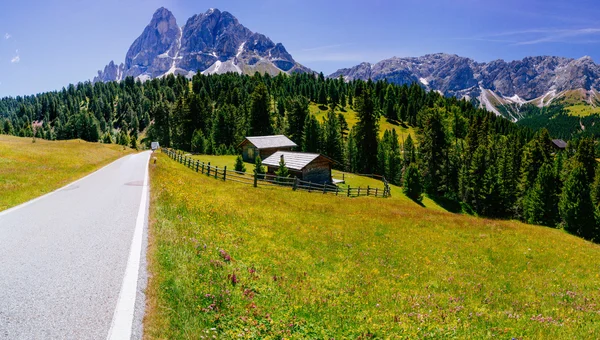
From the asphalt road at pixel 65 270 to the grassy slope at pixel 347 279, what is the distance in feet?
2.57

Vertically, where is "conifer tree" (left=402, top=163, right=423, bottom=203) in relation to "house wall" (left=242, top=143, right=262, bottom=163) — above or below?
below

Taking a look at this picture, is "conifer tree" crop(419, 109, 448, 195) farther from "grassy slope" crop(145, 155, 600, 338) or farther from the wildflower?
the wildflower

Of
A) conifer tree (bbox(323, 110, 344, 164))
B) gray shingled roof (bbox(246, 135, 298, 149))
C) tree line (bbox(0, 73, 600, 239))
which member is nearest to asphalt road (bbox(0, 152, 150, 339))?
gray shingled roof (bbox(246, 135, 298, 149))

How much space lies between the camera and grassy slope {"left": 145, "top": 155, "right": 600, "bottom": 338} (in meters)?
6.87

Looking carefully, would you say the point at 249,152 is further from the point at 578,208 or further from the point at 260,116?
the point at 578,208

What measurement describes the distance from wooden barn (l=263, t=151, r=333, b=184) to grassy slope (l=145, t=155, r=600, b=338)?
25.8m

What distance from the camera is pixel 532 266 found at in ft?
47.4

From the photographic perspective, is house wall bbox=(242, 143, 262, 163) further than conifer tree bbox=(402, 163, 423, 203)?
Yes

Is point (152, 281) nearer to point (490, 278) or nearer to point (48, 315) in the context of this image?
point (48, 315)

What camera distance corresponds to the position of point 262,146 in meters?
61.7

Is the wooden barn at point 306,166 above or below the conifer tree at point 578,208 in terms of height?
above

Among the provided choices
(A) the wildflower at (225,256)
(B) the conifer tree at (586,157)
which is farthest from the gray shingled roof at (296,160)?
(B) the conifer tree at (586,157)

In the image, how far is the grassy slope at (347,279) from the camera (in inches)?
271

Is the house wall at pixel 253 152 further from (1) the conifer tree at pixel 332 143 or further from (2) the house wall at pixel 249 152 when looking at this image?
(1) the conifer tree at pixel 332 143
